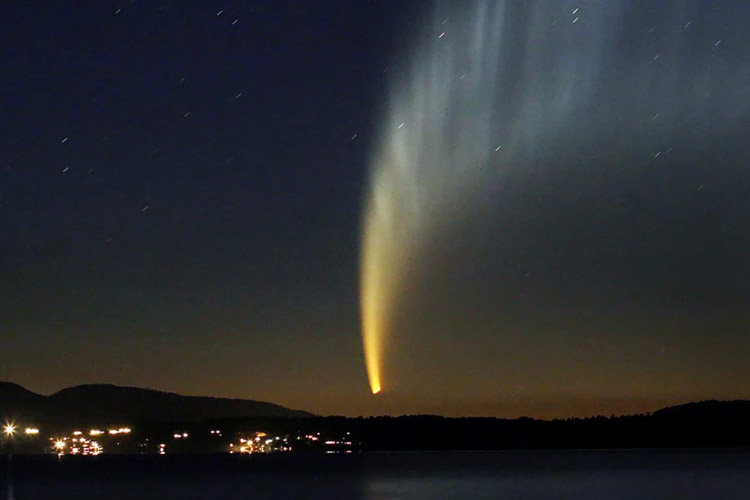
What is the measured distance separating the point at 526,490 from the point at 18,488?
47371 millimetres

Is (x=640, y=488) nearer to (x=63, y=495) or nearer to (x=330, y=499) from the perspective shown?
(x=330, y=499)

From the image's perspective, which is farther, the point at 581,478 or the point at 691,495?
the point at 581,478

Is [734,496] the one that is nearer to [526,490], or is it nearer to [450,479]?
[526,490]

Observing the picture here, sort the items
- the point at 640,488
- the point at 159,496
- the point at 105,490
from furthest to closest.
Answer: the point at 105,490 → the point at 640,488 → the point at 159,496

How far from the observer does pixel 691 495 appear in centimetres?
8344

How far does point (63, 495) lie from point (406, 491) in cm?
2893

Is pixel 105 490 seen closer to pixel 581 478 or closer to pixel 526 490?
pixel 526 490

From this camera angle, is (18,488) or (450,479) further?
(450,479)

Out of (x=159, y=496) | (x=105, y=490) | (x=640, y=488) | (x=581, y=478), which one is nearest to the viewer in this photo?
(x=159, y=496)

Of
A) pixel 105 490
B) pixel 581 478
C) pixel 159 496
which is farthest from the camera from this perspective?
pixel 581 478

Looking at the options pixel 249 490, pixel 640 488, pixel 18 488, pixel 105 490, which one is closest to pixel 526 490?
pixel 640 488

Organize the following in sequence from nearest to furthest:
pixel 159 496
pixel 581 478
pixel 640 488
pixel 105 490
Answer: pixel 159 496, pixel 640 488, pixel 105 490, pixel 581 478

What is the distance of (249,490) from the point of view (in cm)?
9925

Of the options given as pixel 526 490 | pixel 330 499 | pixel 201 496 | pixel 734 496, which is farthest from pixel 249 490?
pixel 734 496
